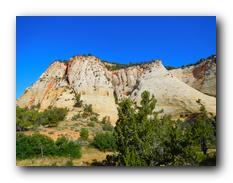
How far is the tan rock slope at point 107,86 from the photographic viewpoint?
685 cm

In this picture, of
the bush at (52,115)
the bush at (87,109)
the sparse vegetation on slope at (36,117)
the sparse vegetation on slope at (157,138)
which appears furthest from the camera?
the bush at (87,109)

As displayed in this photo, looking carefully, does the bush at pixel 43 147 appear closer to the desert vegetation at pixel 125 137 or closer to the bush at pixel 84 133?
the desert vegetation at pixel 125 137

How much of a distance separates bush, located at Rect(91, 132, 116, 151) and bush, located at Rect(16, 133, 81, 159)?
246mm

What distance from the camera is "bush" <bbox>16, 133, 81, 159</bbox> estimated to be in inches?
270

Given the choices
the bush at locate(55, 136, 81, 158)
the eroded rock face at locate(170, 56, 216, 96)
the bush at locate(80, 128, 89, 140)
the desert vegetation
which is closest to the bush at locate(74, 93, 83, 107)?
the desert vegetation

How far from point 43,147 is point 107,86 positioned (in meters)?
1.12

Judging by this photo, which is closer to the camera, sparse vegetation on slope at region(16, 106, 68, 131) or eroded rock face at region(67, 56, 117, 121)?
sparse vegetation on slope at region(16, 106, 68, 131)

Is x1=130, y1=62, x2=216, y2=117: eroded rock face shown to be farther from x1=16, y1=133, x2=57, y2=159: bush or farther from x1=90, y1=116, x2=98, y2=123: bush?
x1=16, y1=133, x2=57, y2=159: bush

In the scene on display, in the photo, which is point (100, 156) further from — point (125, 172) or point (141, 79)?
A: point (141, 79)

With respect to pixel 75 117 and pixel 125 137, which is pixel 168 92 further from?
pixel 75 117

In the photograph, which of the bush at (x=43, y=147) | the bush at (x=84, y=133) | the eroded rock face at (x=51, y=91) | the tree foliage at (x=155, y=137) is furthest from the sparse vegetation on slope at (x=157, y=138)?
the eroded rock face at (x=51, y=91)

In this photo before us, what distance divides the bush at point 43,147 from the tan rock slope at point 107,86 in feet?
1.35
